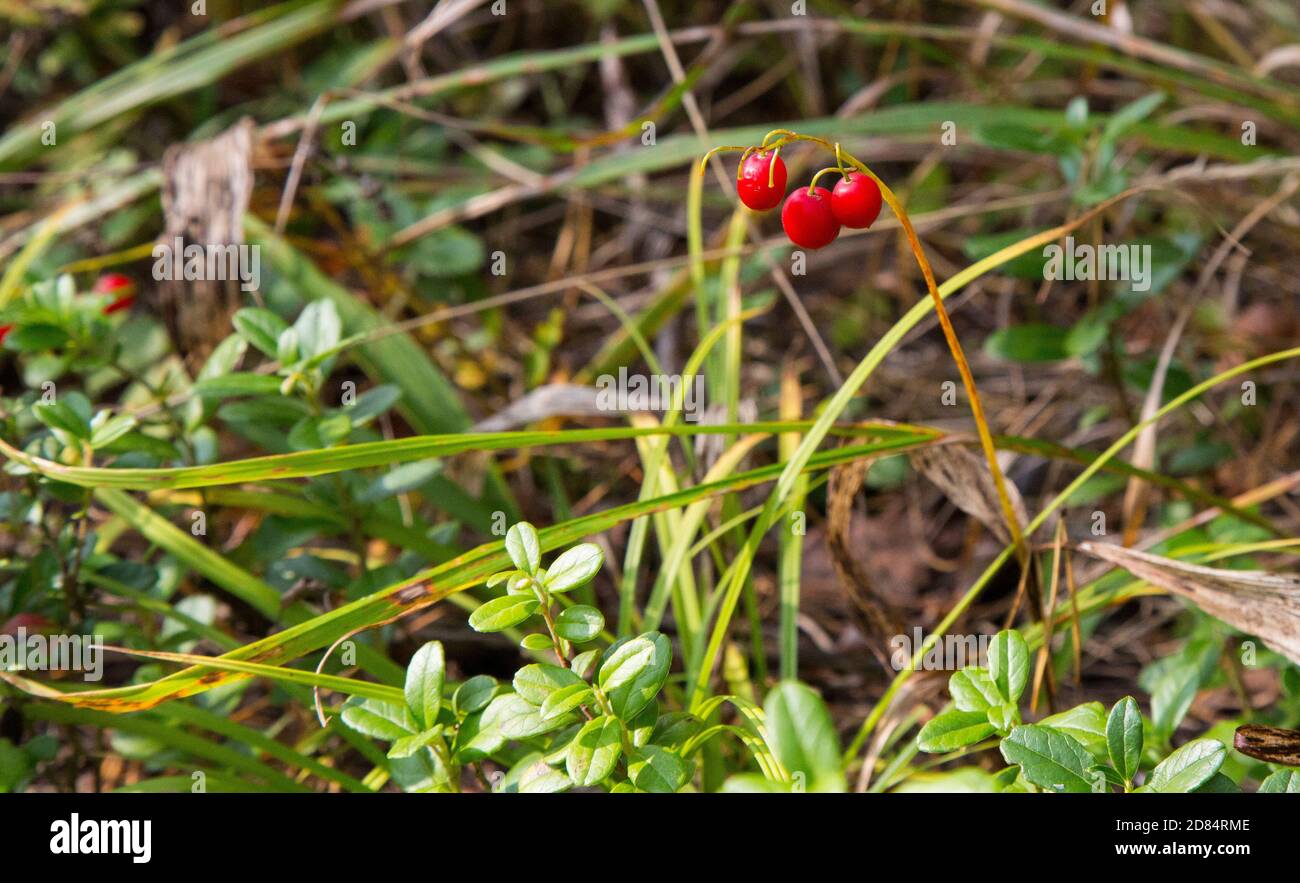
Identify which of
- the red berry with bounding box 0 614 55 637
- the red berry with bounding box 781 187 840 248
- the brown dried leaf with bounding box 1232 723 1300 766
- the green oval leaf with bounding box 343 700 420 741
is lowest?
the brown dried leaf with bounding box 1232 723 1300 766

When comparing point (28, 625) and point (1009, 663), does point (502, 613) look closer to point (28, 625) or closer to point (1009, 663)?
point (1009, 663)

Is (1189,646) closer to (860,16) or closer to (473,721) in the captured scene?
(473,721)

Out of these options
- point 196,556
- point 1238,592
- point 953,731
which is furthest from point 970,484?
point 196,556

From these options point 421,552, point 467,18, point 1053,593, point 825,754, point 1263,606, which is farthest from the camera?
point 467,18

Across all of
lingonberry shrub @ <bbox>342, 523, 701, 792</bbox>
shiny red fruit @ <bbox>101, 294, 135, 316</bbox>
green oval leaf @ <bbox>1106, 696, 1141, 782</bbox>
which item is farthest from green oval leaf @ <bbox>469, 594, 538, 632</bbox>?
shiny red fruit @ <bbox>101, 294, 135, 316</bbox>

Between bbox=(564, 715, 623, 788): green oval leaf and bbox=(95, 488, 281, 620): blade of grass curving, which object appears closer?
bbox=(564, 715, 623, 788): green oval leaf

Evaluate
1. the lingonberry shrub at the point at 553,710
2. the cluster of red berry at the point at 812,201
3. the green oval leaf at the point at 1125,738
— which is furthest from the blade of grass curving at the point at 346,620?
the green oval leaf at the point at 1125,738

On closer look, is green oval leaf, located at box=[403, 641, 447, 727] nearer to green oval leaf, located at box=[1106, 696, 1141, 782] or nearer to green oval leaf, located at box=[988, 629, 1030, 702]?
green oval leaf, located at box=[988, 629, 1030, 702]
